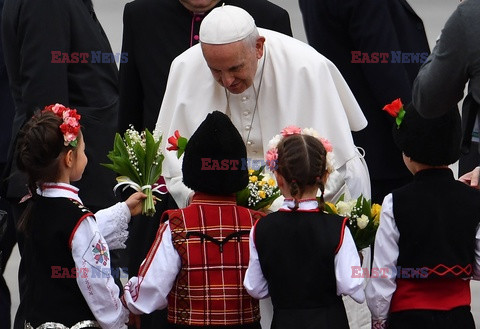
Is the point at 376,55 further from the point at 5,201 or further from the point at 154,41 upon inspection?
the point at 5,201

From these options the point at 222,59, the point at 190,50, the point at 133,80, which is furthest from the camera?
the point at 133,80

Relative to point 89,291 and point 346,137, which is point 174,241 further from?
point 346,137

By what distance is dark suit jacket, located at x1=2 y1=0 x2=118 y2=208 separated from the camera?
270 inches

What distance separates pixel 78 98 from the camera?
709 centimetres

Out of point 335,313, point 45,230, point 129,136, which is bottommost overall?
point 335,313

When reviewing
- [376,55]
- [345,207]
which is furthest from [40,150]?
[376,55]

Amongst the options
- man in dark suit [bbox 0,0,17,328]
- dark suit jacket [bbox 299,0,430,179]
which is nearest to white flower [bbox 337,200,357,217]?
dark suit jacket [bbox 299,0,430,179]

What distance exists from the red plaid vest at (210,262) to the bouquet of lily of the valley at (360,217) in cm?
37

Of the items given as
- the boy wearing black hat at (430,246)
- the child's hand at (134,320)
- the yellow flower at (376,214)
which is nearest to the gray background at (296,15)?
the yellow flower at (376,214)

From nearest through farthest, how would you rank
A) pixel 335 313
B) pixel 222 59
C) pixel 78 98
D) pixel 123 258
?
pixel 335 313, pixel 222 59, pixel 78 98, pixel 123 258

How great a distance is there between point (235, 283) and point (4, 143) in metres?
2.44

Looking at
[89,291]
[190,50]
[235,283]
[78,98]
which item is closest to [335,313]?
[235,283]

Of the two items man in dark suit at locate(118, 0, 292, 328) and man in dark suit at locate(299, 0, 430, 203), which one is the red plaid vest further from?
man in dark suit at locate(299, 0, 430, 203)

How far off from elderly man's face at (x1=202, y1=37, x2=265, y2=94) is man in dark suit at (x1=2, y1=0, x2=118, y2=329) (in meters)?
1.29
